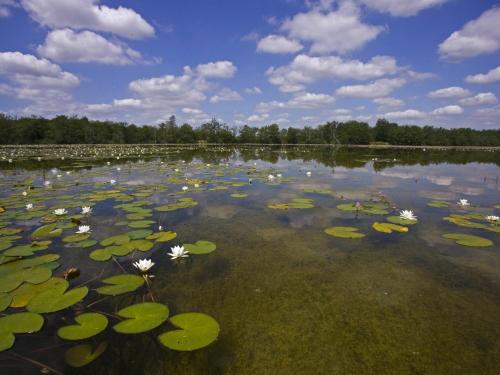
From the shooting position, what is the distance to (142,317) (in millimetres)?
2217

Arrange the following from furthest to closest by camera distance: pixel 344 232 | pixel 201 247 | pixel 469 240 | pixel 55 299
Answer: pixel 344 232, pixel 469 240, pixel 201 247, pixel 55 299

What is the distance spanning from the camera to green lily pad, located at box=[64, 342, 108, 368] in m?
1.81

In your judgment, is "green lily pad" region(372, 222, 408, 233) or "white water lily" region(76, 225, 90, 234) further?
"green lily pad" region(372, 222, 408, 233)

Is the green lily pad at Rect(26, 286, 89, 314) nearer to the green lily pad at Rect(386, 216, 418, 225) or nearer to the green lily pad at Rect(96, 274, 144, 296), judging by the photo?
the green lily pad at Rect(96, 274, 144, 296)

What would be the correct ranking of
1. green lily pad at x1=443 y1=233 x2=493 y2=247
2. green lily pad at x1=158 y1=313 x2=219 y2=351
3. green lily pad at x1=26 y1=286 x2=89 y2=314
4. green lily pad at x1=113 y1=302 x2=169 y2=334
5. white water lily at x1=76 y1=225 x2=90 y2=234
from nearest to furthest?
green lily pad at x1=158 y1=313 x2=219 y2=351, green lily pad at x1=113 y1=302 x2=169 y2=334, green lily pad at x1=26 y1=286 x2=89 y2=314, green lily pad at x1=443 y1=233 x2=493 y2=247, white water lily at x1=76 y1=225 x2=90 y2=234

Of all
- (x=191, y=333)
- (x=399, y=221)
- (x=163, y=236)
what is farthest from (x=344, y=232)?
(x=191, y=333)

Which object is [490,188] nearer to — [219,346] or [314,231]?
[314,231]

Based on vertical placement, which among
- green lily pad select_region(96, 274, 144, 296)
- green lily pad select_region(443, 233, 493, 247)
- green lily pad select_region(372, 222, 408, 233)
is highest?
green lily pad select_region(372, 222, 408, 233)

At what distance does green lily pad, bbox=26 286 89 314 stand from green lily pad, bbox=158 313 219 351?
3.12 feet

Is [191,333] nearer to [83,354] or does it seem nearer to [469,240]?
[83,354]

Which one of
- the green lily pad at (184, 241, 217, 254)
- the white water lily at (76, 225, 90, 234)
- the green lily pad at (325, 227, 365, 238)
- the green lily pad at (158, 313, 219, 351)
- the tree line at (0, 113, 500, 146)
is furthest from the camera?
the tree line at (0, 113, 500, 146)

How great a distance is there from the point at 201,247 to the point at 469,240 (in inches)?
145

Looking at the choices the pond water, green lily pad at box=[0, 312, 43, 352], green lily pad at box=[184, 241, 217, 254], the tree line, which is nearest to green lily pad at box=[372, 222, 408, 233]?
the pond water

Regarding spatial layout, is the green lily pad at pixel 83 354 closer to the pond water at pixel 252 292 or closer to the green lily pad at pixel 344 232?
the pond water at pixel 252 292
